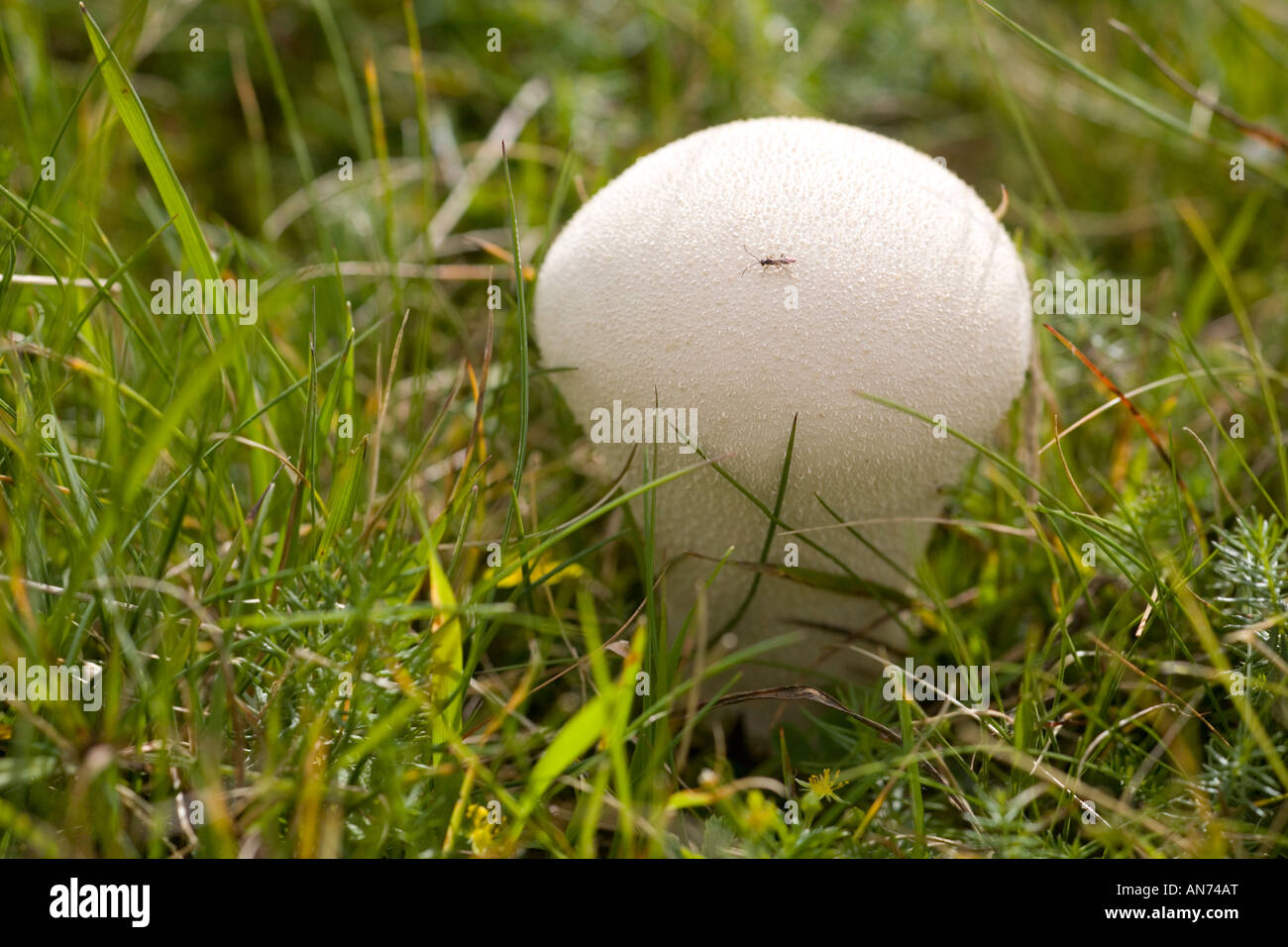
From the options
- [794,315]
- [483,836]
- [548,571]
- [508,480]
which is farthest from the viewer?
[508,480]

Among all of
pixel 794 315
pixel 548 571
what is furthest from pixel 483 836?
pixel 794 315

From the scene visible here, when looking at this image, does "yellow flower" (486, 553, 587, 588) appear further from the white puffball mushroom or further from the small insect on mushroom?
the small insect on mushroom

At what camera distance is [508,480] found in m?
2.03

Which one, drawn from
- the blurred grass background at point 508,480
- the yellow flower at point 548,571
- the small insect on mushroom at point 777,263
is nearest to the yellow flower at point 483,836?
the blurred grass background at point 508,480

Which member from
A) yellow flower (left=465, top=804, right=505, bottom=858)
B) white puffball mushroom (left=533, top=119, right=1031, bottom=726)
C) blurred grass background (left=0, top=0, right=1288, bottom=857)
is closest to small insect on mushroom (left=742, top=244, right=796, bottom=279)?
white puffball mushroom (left=533, top=119, right=1031, bottom=726)

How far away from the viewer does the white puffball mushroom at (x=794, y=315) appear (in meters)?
1.42

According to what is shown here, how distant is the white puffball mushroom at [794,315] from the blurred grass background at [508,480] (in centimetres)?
15

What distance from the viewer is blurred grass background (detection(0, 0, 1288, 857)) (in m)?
Result: 1.29

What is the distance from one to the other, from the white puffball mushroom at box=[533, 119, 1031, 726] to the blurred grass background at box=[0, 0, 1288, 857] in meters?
0.15

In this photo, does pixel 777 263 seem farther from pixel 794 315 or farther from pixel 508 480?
pixel 508 480

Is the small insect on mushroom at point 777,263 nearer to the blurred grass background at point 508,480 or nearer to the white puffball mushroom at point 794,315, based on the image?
the white puffball mushroom at point 794,315

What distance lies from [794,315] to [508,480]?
2.71 feet

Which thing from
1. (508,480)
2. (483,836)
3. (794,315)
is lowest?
(483,836)

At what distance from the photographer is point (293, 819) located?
1225 mm
